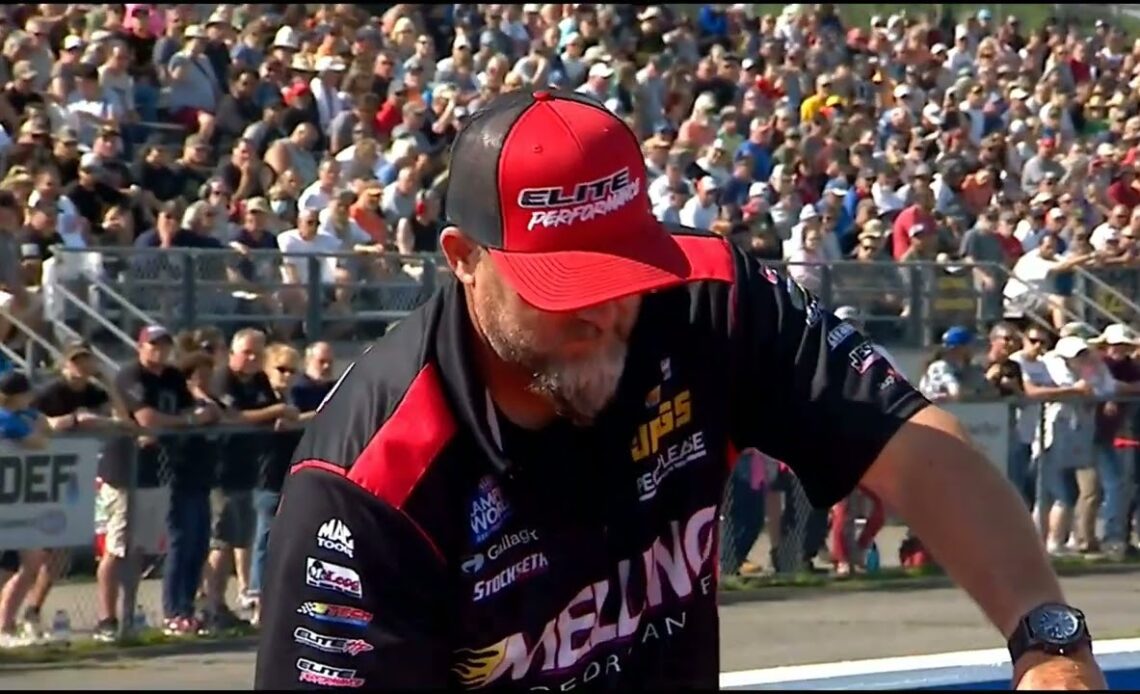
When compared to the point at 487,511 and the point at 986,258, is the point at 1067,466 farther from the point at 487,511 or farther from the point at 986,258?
the point at 487,511

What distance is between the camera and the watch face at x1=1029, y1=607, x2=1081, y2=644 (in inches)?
98.0

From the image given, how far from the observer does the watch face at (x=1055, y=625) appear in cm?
249

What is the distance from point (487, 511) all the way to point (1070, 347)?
1139 cm

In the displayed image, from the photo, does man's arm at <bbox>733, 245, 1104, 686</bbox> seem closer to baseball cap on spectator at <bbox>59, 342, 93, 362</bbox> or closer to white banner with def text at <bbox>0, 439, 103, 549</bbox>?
white banner with def text at <bbox>0, 439, 103, 549</bbox>

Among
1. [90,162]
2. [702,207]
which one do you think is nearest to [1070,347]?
[702,207]

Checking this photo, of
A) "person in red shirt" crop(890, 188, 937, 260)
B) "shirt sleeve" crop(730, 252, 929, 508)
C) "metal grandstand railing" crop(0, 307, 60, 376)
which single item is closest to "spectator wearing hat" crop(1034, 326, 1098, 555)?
"person in red shirt" crop(890, 188, 937, 260)

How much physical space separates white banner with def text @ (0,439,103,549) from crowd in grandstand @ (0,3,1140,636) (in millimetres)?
102

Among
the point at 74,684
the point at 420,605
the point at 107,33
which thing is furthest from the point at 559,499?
the point at 107,33

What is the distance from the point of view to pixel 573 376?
262cm

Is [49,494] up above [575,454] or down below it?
below

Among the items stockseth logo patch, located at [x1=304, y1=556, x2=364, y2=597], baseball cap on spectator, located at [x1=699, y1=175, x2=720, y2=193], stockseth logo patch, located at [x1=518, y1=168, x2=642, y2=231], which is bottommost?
baseball cap on spectator, located at [x1=699, y1=175, x2=720, y2=193]

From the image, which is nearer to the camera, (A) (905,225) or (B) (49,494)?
(B) (49,494)

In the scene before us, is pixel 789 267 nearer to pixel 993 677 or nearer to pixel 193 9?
pixel 193 9

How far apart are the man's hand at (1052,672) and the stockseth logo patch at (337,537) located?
818 mm
